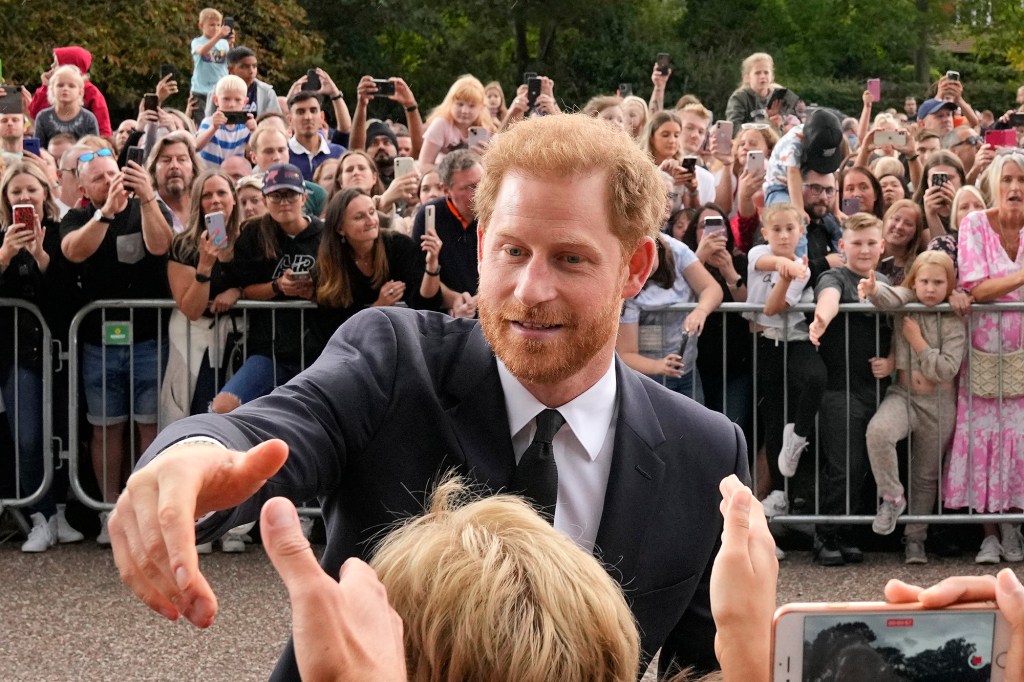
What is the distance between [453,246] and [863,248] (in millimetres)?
2031

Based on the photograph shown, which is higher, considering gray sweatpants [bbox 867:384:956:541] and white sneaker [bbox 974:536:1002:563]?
gray sweatpants [bbox 867:384:956:541]

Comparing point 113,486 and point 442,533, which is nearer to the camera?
point 442,533

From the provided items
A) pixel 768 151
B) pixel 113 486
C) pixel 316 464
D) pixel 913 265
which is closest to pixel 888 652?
pixel 316 464

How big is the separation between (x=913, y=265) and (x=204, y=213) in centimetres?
352

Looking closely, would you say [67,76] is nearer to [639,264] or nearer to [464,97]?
[464,97]

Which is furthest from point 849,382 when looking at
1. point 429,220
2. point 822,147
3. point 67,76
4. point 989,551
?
point 67,76

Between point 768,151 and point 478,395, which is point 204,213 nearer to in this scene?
point 768,151

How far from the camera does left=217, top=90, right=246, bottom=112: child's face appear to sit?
35.0ft

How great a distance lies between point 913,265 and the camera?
7281 mm

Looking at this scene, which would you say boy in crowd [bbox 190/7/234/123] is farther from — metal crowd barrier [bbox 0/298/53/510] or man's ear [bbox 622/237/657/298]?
man's ear [bbox 622/237/657/298]

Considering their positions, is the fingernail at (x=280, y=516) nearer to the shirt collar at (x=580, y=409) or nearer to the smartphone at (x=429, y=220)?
the shirt collar at (x=580, y=409)

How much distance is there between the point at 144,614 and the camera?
20.9 feet

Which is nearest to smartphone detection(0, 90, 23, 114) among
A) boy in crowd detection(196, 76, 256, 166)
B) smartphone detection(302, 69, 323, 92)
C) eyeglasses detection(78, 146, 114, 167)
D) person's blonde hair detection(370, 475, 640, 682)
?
boy in crowd detection(196, 76, 256, 166)

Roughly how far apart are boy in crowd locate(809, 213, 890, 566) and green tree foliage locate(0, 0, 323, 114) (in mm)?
18939
